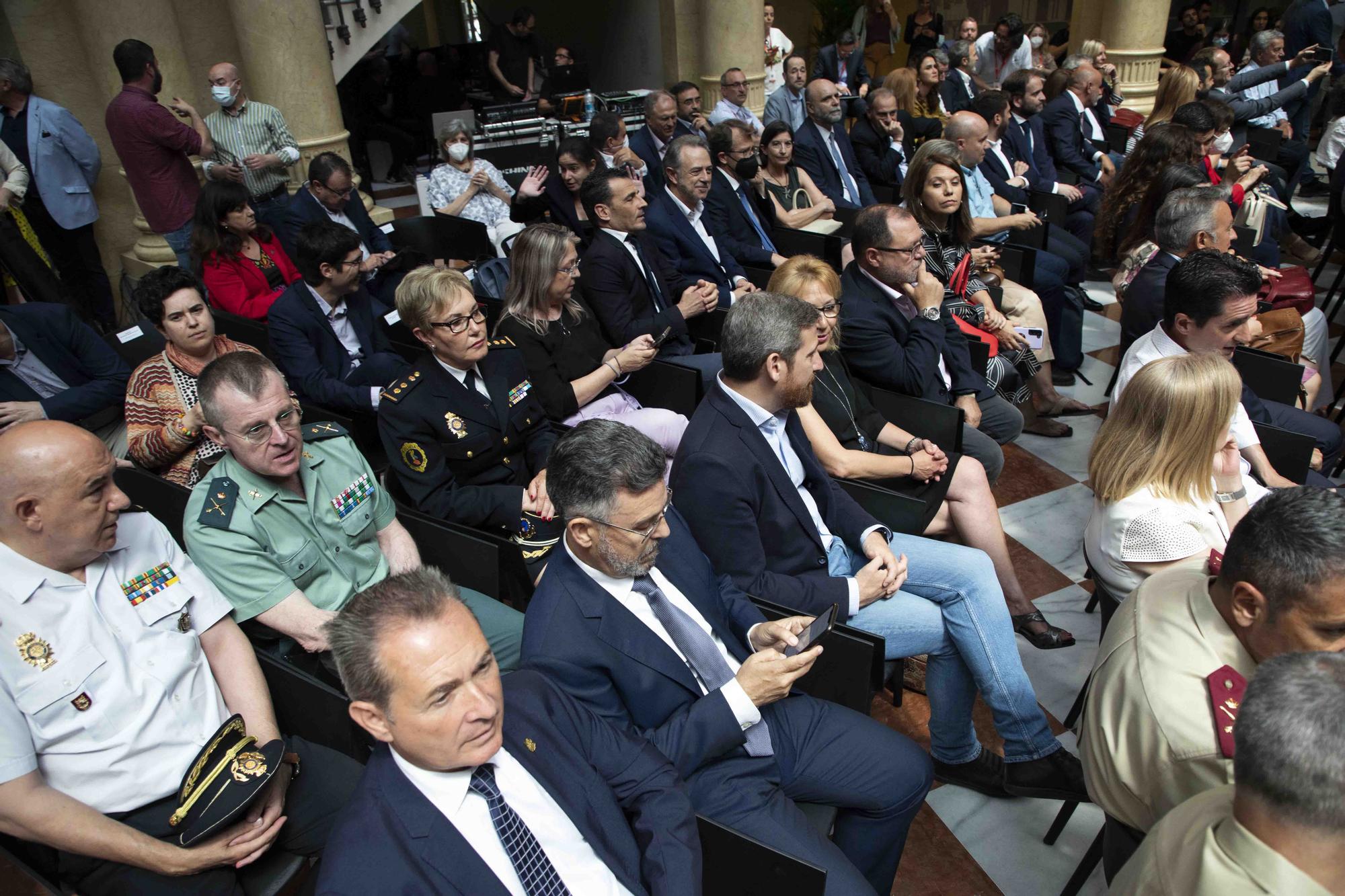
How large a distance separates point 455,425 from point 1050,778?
1.82m

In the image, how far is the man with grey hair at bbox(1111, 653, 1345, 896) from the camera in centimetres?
98

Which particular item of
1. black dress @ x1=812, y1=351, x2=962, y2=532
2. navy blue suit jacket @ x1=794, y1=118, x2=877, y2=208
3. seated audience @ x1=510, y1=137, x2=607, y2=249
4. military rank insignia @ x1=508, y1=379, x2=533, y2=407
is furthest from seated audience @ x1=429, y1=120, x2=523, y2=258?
black dress @ x1=812, y1=351, x2=962, y2=532

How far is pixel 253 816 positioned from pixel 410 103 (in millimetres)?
8813

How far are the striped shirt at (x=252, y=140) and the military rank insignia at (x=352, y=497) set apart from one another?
3084mm

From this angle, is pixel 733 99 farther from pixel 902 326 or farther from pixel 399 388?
pixel 399 388

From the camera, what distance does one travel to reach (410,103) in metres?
9.02

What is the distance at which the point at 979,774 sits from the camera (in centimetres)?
213

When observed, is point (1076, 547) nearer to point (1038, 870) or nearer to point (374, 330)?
point (1038, 870)

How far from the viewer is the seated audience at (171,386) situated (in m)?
2.52

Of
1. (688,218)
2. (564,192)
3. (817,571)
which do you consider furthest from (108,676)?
(564,192)

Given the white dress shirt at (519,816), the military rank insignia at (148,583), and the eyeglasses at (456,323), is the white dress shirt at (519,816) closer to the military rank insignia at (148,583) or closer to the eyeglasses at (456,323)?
the military rank insignia at (148,583)

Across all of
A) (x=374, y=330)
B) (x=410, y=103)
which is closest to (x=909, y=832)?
(x=374, y=330)

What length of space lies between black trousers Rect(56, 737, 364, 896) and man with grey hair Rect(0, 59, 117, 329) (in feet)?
12.9

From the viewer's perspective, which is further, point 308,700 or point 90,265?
point 90,265
